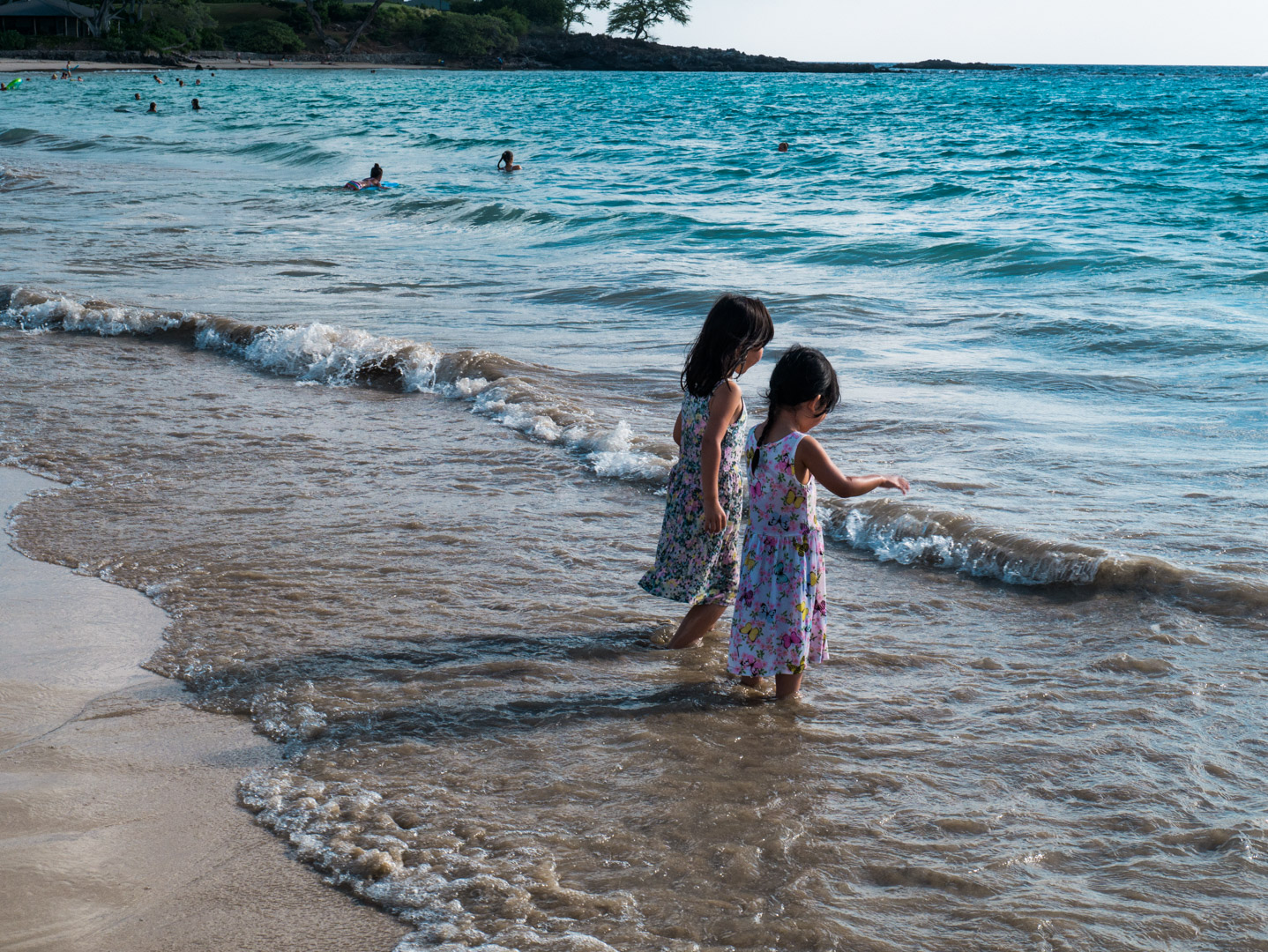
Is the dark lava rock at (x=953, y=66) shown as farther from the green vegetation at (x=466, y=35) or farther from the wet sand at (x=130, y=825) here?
the wet sand at (x=130, y=825)

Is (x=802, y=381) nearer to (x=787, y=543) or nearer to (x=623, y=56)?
(x=787, y=543)

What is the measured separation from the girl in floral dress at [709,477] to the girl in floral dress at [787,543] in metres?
0.21

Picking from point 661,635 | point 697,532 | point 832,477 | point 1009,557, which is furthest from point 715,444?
point 1009,557

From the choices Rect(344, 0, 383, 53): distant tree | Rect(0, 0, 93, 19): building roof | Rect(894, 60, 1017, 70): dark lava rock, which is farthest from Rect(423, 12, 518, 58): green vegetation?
Rect(894, 60, 1017, 70): dark lava rock

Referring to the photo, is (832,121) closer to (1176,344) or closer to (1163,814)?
(1176,344)

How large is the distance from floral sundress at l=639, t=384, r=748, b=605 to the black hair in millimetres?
397

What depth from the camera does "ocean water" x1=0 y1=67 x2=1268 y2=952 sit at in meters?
2.80

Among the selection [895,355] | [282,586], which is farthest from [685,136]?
[282,586]

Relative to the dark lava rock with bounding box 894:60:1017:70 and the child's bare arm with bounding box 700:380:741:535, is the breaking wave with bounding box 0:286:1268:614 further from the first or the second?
the dark lava rock with bounding box 894:60:1017:70

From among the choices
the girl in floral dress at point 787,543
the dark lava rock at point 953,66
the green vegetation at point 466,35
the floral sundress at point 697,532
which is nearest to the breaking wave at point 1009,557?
the floral sundress at point 697,532

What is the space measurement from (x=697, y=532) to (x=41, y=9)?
99.3 m

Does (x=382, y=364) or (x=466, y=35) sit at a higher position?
(x=466, y=35)

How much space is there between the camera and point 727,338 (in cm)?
390

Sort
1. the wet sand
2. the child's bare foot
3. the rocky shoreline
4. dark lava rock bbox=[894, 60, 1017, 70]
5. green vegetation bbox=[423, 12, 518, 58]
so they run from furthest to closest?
dark lava rock bbox=[894, 60, 1017, 70] → green vegetation bbox=[423, 12, 518, 58] → the rocky shoreline → the child's bare foot → the wet sand
